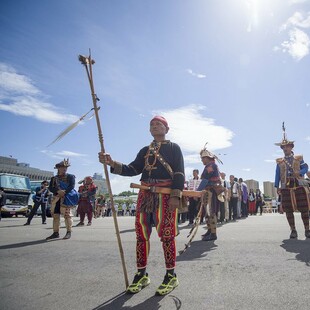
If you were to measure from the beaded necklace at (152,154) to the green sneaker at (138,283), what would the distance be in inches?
51.0

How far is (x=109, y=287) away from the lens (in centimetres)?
350

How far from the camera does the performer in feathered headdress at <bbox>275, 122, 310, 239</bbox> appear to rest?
7145 millimetres

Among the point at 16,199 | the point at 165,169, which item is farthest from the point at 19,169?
the point at 165,169

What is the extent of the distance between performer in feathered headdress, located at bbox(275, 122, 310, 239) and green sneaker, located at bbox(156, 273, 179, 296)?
4800 millimetres

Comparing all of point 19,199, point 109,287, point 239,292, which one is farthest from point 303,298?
point 19,199

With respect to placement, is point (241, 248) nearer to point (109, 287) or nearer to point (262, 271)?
point (262, 271)

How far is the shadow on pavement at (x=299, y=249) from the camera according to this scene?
4.64 metres

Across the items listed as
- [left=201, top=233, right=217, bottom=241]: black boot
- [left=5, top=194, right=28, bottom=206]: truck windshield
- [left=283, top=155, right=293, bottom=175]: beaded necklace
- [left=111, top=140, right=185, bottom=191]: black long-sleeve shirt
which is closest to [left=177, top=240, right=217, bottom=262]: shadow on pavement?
[left=201, top=233, right=217, bottom=241]: black boot

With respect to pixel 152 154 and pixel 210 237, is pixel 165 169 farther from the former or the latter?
pixel 210 237

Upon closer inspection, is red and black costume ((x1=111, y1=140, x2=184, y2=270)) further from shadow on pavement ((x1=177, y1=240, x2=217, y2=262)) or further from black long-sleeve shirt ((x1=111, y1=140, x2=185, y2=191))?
shadow on pavement ((x1=177, y1=240, x2=217, y2=262))

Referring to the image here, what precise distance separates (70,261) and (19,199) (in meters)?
25.2

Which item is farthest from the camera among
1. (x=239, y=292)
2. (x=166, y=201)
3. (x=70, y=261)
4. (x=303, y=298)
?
(x=70, y=261)

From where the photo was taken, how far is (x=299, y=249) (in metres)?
5.47

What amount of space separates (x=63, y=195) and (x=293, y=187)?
236 inches
